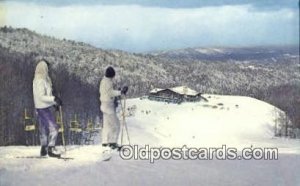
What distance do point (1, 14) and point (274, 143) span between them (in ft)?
4.41

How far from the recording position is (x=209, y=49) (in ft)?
10.3

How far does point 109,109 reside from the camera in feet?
9.97

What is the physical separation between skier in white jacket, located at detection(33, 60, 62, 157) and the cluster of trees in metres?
0.03

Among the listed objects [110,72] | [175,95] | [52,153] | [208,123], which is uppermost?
[110,72]

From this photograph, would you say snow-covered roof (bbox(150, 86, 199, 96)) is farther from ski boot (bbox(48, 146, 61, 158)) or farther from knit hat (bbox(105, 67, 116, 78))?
ski boot (bbox(48, 146, 61, 158))

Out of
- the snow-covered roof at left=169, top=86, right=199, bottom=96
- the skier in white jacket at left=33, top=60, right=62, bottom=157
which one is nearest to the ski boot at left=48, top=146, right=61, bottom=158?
the skier in white jacket at left=33, top=60, right=62, bottom=157

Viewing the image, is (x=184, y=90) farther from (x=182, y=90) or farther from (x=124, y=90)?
(x=124, y=90)

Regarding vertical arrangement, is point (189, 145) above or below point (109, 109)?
below

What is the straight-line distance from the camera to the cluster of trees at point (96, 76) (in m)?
2.98

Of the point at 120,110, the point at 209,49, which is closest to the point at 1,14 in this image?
the point at 120,110

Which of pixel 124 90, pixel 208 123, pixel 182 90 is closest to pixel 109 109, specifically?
pixel 124 90

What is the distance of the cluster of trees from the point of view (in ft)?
9.77

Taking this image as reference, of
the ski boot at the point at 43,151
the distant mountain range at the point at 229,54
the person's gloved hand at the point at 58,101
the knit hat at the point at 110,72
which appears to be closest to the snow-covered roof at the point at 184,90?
the distant mountain range at the point at 229,54

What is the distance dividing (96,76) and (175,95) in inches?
14.3
